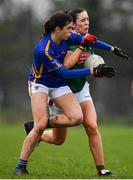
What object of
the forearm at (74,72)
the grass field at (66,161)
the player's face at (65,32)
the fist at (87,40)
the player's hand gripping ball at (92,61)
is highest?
the player's face at (65,32)

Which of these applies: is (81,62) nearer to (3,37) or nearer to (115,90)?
(115,90)

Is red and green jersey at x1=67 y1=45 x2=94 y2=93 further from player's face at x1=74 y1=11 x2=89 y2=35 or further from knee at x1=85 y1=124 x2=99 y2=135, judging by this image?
knee at x1=85 y1=124 x2=99 y2=135

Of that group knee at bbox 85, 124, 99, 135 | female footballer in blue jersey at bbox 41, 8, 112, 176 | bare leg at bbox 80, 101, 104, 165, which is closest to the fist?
female footballer in blue jersey at bbox 41, 8, 112, 176

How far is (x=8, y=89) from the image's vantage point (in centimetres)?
4003

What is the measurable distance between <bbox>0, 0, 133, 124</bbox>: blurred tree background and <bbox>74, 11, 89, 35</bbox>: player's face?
81.3ft

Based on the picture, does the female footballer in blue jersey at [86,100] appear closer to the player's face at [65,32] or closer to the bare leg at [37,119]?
the player's face at [65,32]

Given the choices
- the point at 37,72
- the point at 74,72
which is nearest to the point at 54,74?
the point at 37,72

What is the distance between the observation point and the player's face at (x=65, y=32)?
9008mm

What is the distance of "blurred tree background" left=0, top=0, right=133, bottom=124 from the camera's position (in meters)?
38.1

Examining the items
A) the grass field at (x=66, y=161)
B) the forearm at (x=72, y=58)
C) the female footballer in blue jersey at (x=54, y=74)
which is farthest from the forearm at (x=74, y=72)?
the grass field at (x=66, y=161)

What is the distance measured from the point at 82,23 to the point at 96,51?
31606mm

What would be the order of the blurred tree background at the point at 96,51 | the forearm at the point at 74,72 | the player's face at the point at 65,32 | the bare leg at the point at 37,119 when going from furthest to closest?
the blurred tree background at the point at 96,51 → the bare leg at the point at 37,119 → the player's face at the point at 65,32 → the forearm at the point at 74,72

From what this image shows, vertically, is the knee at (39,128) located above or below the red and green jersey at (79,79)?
below

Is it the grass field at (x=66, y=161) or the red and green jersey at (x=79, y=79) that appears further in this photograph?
the grass field at (x=66, y=161)
